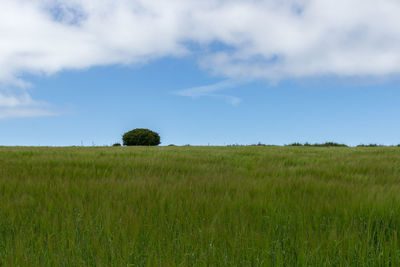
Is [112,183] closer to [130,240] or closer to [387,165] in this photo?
[130,240]

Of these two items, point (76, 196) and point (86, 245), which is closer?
point (86, 245)

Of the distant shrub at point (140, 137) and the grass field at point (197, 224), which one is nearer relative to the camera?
the grass field at point (197, 224)

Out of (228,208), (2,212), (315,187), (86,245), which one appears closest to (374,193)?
(315,187)

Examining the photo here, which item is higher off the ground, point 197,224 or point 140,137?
point 140,137

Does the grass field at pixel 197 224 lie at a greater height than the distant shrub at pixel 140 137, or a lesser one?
lesser

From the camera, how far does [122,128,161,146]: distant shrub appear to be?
77.7ft

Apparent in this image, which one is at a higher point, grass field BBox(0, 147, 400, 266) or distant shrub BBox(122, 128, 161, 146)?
distant shrub BBox(122, 128, 161, 146)

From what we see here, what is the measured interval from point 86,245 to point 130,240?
310mm

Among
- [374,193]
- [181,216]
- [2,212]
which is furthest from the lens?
[374,193]

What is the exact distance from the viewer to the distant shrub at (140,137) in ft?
77.7

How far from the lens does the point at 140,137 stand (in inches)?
934

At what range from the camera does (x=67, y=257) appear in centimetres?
191

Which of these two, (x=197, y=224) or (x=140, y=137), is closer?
(x=197, y=224)

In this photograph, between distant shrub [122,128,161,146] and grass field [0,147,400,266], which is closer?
grass field [0,147,400,266]
